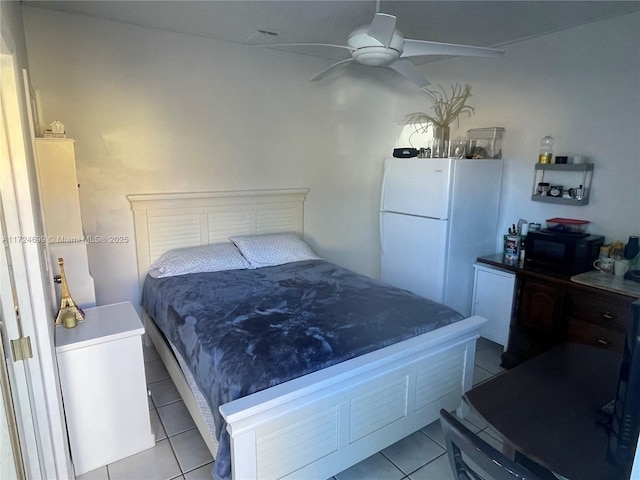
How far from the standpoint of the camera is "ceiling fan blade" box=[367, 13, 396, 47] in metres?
1.63

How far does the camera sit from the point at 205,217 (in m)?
3.34

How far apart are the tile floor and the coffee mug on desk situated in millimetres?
1392

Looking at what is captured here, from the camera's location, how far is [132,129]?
2967 millimetres

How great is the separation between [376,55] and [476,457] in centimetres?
175

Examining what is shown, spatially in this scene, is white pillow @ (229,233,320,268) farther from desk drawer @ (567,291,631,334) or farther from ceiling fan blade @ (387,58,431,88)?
desk drawer @ (567,291,631,334)

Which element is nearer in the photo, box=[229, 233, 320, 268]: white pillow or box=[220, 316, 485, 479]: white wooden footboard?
box=[220, 316, 485, 479]: white wooden footboard

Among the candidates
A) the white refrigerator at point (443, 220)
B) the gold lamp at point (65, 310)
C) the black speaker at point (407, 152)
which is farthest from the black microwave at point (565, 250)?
the gold lamp at point (65, 310)

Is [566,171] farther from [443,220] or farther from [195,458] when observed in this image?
[195,458]

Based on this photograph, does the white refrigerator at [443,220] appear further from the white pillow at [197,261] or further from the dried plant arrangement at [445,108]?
the white pillow at [197,261]

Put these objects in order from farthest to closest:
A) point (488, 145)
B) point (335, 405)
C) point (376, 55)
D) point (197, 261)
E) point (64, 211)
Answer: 1. point (488, 145)
2. point (197, 261)
3. point (64, 211)
4. point (376, 55)
5. point (335, 405)

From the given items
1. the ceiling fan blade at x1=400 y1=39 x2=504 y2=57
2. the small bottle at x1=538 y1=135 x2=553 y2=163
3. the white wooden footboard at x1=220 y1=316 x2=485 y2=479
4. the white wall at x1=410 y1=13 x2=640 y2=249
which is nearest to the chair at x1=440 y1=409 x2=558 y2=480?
the white wooden footboard at x1=220 y1=316 x2=485 y2=479

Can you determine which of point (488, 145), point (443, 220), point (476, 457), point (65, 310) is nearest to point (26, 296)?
point (65, 310)

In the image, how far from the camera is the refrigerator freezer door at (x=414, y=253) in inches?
131

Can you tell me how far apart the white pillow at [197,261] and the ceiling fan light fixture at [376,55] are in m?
1.83
